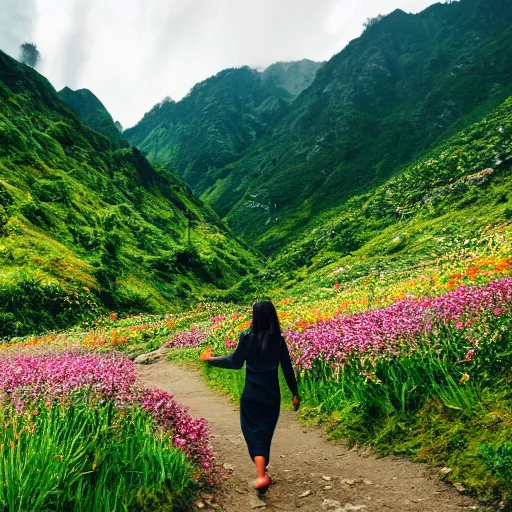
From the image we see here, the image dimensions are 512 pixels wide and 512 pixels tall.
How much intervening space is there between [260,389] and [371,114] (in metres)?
148

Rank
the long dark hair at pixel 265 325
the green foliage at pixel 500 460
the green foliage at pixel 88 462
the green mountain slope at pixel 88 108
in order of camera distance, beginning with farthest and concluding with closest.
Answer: the green mountain slope at pixel 88 108, the long dark hair at pixel 265 325, the green foliage at pixel 500 460, the green foliage at pixel 88 462

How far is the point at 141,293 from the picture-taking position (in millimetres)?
40656

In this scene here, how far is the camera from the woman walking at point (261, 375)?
5.61 metres

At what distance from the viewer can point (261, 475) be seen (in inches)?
209

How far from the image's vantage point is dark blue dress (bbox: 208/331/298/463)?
18.3 ft

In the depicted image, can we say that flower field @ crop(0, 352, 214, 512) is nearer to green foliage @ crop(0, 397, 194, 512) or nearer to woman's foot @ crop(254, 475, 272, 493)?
green foliage @ crop(0, 397, 194, 512)

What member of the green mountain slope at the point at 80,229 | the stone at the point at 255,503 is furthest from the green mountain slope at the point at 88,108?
the stone at the point at 255,503

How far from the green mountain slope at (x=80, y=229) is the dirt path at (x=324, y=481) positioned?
2556 centimetres

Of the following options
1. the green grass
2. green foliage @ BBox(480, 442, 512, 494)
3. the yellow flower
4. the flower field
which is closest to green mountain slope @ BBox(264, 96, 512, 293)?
the green grass

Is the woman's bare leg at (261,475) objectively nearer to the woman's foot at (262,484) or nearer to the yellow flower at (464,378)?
the woman's foot at (262,484)

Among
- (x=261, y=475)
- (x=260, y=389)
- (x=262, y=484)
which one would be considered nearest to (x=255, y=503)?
(x=262, y=484)

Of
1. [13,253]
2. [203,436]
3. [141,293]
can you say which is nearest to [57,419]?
[203,436]

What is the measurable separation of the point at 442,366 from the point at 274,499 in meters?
3.16

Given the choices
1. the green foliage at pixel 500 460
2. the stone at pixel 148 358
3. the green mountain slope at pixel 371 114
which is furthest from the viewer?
the green mountain slope at pixel 371 114
